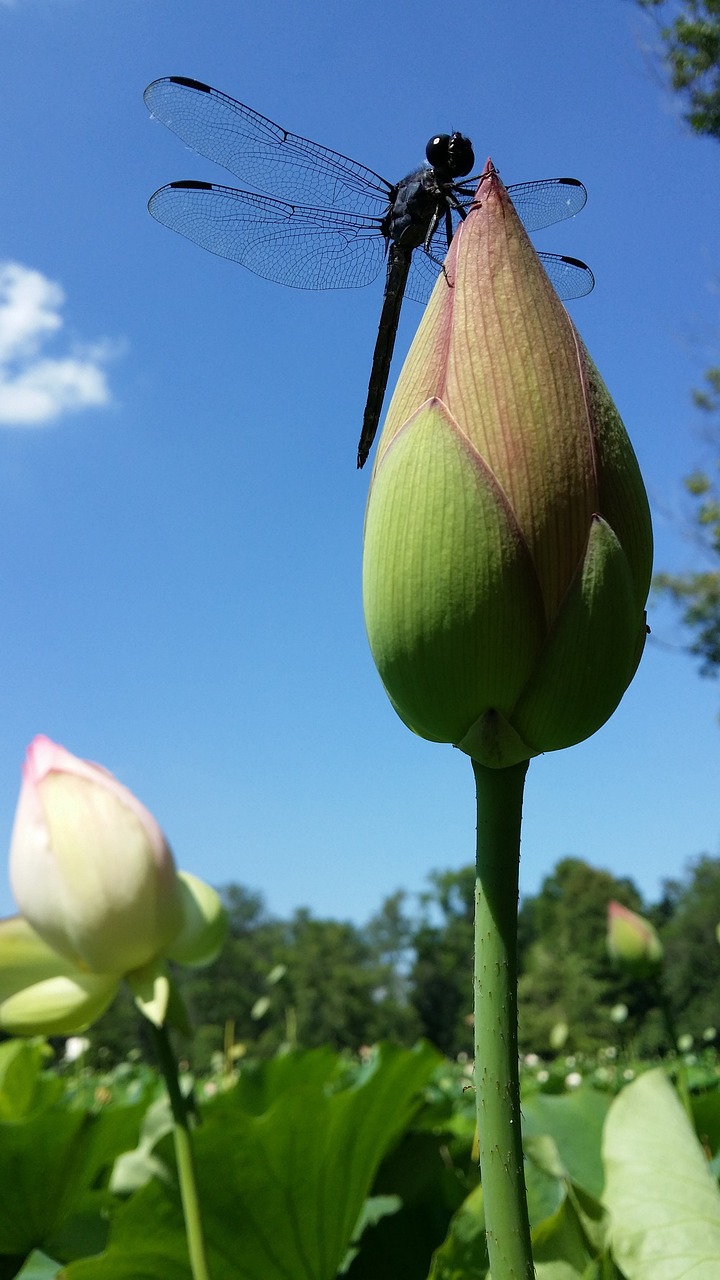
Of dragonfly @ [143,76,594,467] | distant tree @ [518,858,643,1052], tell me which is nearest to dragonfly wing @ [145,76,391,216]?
dragonfly @ [143,76,594,467]

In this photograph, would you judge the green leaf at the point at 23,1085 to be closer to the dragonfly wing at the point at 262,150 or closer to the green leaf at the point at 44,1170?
the green leaf at the point at 44,1170

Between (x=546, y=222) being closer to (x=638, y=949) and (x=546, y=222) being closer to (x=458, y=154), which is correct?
(x=458, y=154)

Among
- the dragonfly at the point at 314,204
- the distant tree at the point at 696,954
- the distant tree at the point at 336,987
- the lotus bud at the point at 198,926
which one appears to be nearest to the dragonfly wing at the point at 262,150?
the dragonfly at the point at 314,204

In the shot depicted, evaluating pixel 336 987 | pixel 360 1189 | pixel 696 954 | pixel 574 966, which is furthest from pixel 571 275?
pixel 336 987

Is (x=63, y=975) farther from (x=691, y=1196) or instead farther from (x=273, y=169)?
(x=273, y=169)

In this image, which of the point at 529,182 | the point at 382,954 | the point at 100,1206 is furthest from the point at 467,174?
the point at 382,954
